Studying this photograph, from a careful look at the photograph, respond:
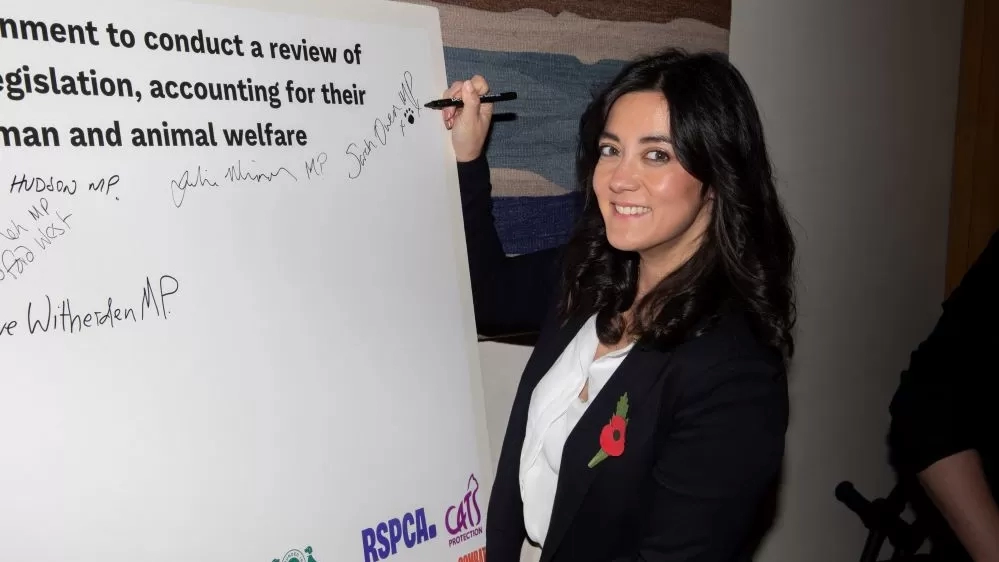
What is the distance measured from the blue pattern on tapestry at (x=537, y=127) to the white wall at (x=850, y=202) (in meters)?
0.57

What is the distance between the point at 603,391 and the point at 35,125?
717 millimetres

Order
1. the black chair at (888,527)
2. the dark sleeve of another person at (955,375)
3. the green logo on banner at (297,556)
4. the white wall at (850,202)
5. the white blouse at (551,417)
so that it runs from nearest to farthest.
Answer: the green logo on banner at (297,556)
the white blouse at (551,417)
the dark sleeve of another person at (955,375)
the black chair at (888,527)
the white wall at (850,202)

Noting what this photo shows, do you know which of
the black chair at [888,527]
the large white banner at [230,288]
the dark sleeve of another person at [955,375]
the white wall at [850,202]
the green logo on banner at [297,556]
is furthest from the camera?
the white wall at [850,202]

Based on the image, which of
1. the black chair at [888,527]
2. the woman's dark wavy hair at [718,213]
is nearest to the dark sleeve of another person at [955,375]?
the black chair at [888,527]

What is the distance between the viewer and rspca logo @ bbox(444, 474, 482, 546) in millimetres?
1000

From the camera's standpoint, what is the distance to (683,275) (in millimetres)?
1053

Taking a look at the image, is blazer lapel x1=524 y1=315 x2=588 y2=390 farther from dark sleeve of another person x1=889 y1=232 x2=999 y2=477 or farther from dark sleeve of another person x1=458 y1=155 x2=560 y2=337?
dark sleeve of another person x1=889 y1=232 x2=999 y2=477

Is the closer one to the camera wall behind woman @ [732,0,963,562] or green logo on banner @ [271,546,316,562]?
green logo on banner @ [271,546,316,562]

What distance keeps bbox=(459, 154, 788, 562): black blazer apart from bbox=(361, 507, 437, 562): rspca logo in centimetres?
13

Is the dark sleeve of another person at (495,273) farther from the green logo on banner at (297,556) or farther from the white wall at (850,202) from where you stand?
the white wall at (850,202)

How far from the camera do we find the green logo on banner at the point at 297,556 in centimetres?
82

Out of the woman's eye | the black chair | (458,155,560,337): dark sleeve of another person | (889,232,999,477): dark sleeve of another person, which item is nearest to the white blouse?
(458,155,560,337): dark sleeve of another person

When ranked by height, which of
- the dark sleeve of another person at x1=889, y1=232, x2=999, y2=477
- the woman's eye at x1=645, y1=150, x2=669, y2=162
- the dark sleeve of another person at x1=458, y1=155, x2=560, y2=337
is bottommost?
the dark sleeve of another person at x1=889, y1=232, x2=999, y2=477

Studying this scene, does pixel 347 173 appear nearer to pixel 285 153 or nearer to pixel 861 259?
pixel 285 153
